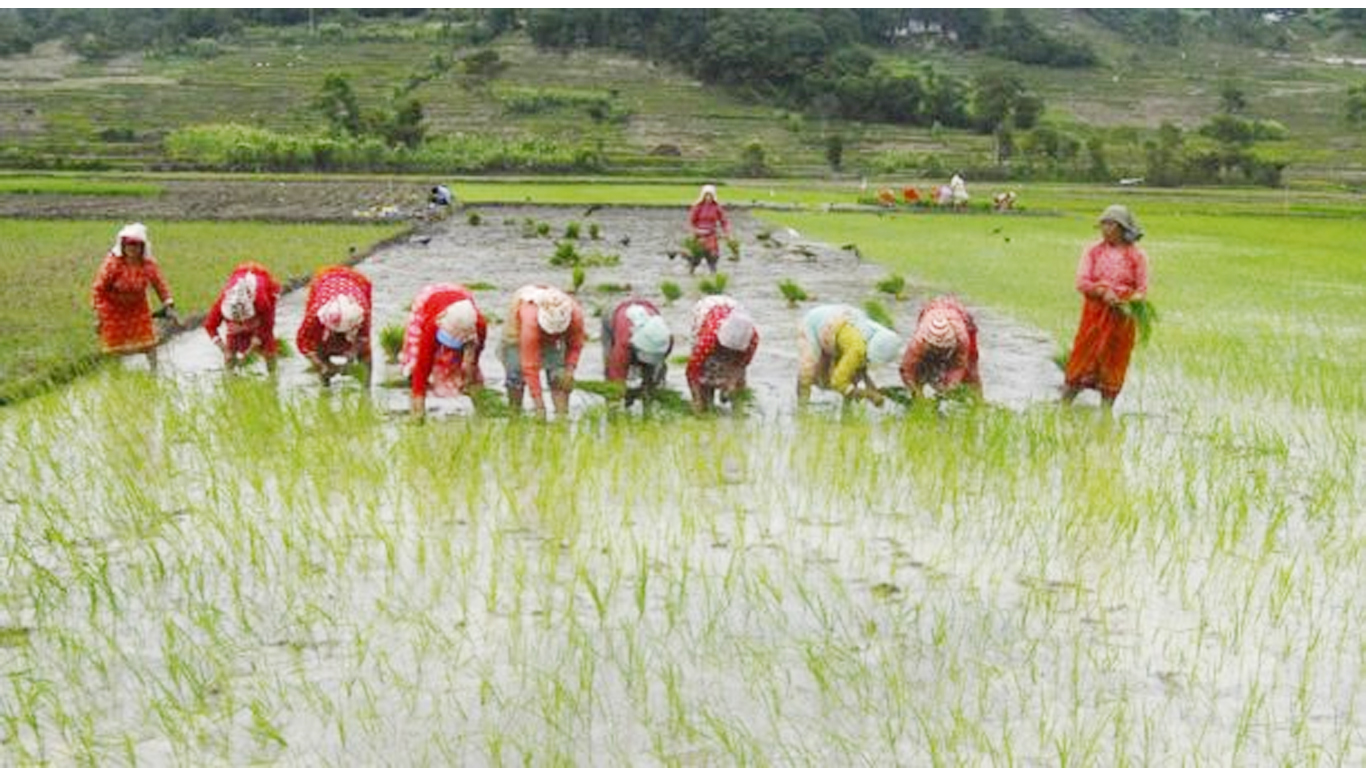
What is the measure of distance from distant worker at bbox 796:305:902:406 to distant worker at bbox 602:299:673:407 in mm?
752

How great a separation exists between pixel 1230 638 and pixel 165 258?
12488 mm

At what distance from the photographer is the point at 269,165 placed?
112ft

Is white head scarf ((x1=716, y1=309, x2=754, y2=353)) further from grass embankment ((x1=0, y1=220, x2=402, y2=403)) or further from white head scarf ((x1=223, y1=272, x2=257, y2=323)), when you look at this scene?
grass embankment ((x1=0, y1=220, x2=402, y2=403))

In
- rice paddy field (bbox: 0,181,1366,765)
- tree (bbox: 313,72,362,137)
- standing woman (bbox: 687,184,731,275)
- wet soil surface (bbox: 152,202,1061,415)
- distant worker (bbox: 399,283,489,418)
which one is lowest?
rice paddy field (bbox: 0,181,1366,765)

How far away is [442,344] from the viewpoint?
5965mm

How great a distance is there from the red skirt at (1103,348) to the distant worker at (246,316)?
4589 mm

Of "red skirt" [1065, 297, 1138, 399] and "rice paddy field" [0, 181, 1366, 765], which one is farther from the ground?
"red skirt" [1065, 297, 1138, 399]

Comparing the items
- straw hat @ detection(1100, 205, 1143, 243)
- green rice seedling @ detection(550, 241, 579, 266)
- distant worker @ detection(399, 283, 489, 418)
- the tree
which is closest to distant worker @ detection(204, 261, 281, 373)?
distant worker @ detection(399, 283, 489, 418)

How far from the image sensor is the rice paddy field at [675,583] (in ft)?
10.6

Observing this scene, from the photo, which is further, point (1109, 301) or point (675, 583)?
point (1109, 301)

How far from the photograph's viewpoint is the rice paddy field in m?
3.23

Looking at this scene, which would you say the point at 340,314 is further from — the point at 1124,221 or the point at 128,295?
the point at 1124,221

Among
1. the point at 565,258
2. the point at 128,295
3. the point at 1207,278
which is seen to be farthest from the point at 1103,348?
the point at 565,258

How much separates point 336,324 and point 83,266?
24.8ft
